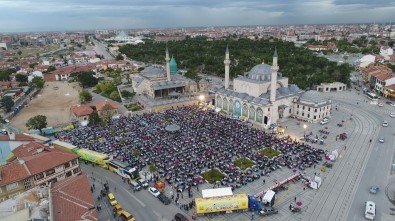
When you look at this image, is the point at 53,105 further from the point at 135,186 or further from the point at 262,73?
the point at 262,73

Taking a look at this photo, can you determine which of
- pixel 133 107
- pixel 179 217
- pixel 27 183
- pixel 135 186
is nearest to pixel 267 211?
pixel 179 217

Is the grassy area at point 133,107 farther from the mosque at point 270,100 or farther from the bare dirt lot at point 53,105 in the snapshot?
the mosque at point 270,100

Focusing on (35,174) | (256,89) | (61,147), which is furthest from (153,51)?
(35,174)

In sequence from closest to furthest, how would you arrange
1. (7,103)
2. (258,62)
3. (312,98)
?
(312,98)
(7,103)
(258,62)

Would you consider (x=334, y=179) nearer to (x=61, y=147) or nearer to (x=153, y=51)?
(x=61, y=147)

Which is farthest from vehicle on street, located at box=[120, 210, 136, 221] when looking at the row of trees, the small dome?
the row of trees

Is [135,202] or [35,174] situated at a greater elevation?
[35,174]
